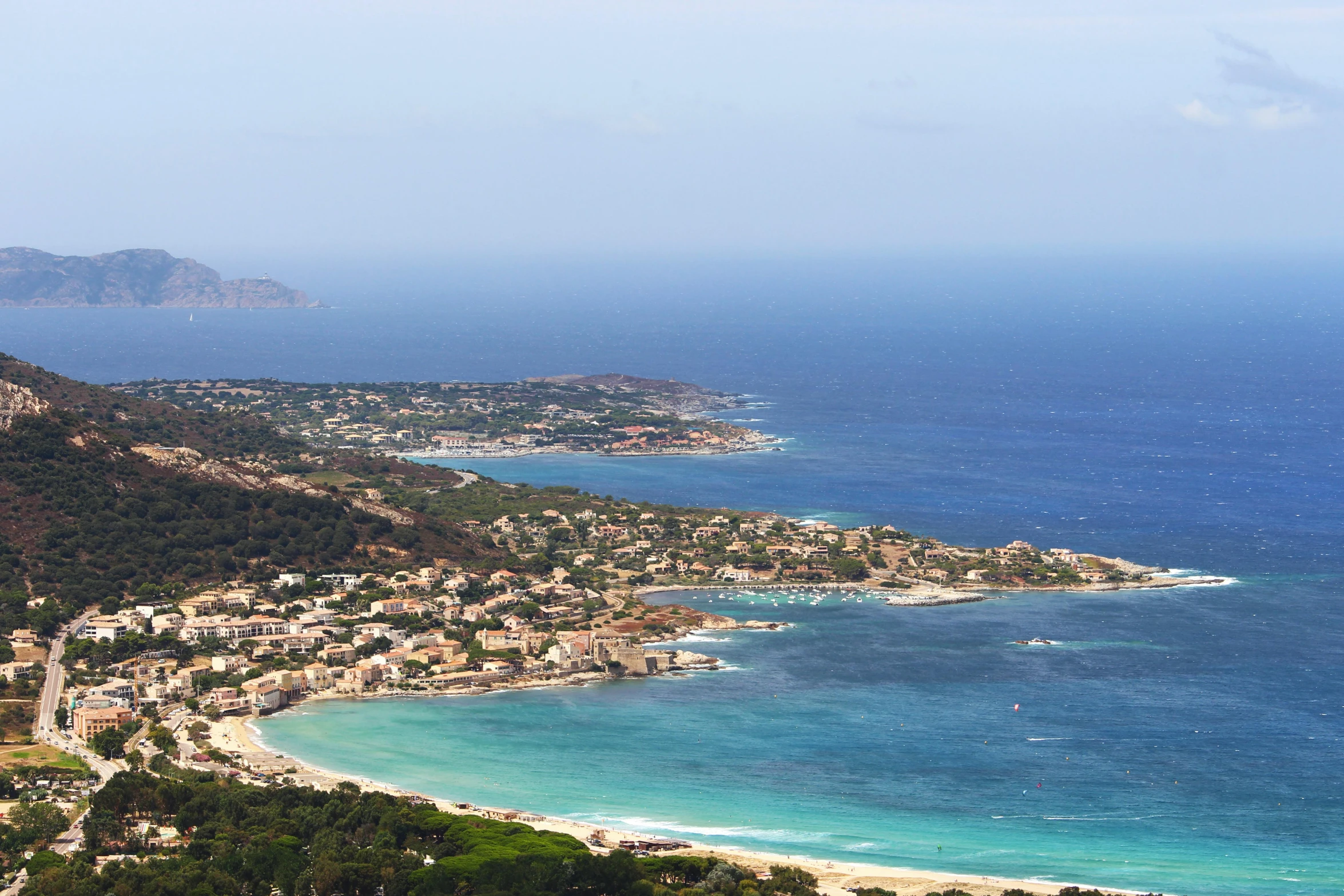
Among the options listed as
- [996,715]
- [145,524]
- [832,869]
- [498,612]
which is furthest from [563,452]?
[832,869]

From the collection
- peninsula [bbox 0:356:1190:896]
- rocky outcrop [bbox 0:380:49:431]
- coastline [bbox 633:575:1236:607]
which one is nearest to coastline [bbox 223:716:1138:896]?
peninsula [bbox 0:356:1190:896]

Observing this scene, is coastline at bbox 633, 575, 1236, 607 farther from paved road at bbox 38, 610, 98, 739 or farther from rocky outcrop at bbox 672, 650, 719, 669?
→ paved road at bbox 38, 610, 98, 739

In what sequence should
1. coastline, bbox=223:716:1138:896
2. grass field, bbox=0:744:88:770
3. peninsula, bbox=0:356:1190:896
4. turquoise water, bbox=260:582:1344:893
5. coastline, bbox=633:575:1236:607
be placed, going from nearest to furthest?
coastline, bbox=223:716:1138:896 < peninsula, bbox=0:356:1190:896 < turquoise water, bbox=260:582:1344:893 < grass field, bbox=0:744:88:770 < coastline, bbox=633:575:1236:607

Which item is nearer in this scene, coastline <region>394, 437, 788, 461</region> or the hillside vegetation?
the hillside vegetation

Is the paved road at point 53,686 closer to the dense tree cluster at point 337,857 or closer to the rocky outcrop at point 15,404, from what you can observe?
the dense tree cluster at point 337,857

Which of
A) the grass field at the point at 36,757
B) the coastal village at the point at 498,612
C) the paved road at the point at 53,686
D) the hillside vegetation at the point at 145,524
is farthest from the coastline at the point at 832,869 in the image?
the hillside vegetation at the point at 145,524

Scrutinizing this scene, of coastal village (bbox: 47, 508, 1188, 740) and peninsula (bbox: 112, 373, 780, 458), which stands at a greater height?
peninsula (bbox: 112, 373, 780, 458)
